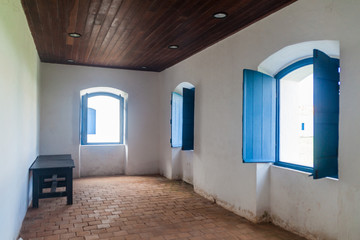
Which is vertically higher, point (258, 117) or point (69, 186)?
point (258, 117)

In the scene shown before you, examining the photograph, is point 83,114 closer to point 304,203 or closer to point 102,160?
point 102,160

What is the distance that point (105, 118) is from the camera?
8.98 metres

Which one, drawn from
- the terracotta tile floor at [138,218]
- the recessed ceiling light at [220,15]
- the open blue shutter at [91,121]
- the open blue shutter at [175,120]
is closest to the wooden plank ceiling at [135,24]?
the recessed ceiling light at [220,15]

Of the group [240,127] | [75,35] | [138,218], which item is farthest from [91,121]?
[240,127]

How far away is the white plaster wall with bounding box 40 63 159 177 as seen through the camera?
7.66m

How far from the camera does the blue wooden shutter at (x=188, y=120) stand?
6.83 meters

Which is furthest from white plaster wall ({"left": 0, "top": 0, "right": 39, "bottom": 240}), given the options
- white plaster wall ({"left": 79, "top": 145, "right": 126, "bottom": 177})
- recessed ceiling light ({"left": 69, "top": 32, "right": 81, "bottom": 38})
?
white plaster wall ({"left": 79, "top": 145, "right": 126, "bottom": 177})

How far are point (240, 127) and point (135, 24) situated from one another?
7.79 ft

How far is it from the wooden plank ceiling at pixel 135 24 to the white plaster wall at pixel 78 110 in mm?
1171

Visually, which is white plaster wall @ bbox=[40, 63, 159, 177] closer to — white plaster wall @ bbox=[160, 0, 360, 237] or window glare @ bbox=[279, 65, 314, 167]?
white plaster wall @ bbox=[160, 0, 360, 237]

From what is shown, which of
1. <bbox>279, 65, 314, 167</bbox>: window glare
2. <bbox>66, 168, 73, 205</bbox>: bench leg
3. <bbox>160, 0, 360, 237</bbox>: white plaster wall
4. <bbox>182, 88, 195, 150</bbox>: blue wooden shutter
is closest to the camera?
<bbox>160, 0, 360, 237</bbox>: white plaster wall

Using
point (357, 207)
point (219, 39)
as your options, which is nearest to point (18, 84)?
point (219, 39)

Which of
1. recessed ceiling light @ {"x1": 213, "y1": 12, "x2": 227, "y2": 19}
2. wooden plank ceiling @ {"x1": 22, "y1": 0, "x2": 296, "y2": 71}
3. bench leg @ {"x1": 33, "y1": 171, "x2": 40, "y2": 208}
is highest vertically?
wooden plank ceiling @ {"x1": 22, "y1": 0, "x2": 296, "y2": 71}

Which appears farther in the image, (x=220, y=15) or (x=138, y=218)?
(x=138, y=218)
